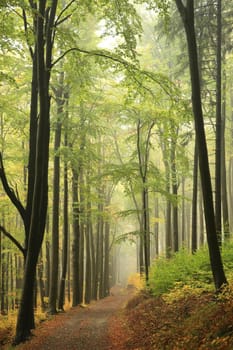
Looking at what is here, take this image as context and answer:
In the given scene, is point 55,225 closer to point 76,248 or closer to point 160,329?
point 76,248

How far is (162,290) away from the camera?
512 inches

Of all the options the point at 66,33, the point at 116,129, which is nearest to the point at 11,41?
the point at 66,33

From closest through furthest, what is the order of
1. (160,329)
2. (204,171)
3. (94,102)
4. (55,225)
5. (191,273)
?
1. (204,171)
2. (160,329)
3. (191,273)
4. (55,225)
5. (94,102)

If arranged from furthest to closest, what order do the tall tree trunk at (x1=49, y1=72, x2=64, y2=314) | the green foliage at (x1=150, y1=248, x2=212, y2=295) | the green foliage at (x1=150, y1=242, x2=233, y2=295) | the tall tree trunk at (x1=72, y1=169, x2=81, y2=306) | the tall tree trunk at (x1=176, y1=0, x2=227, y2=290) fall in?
the tall tree trunk at (x1=72, y1=169, x2=81, y2=306) < the tall tree trunk at (x1=49, y1=72, x2=64, y2=314) < the green foliage at (x1=150, y1=248, x2=212, y2=295) < the green foliage at (x1=150, y1=242, x2=233, y2=295) < the tall tree trunk at (x1=176, y1=0, x2=227, y2=290)

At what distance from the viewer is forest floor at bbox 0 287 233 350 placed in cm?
650

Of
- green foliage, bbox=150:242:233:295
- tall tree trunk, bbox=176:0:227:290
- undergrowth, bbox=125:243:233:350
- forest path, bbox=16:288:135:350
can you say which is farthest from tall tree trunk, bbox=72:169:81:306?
tall tree trunk, bbox=176:0:227:290

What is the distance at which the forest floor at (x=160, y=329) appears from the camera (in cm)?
650

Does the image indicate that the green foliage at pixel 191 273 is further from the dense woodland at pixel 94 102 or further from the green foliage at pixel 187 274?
the dense woodland at pixel 94 102

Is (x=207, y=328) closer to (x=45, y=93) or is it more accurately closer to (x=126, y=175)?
(x=45, y=93)

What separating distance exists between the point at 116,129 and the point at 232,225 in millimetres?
11113

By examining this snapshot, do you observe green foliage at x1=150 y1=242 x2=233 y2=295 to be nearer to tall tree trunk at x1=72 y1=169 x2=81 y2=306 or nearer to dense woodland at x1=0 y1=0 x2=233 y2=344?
dense woodland at x1=0 y1=0 x2=233 y2=344

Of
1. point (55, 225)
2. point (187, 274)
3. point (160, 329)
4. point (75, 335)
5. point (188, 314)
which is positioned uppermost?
point (55, 225)

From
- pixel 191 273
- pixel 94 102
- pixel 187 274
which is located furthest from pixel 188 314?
pixel 94 102

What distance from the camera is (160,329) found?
8719 millimetres
